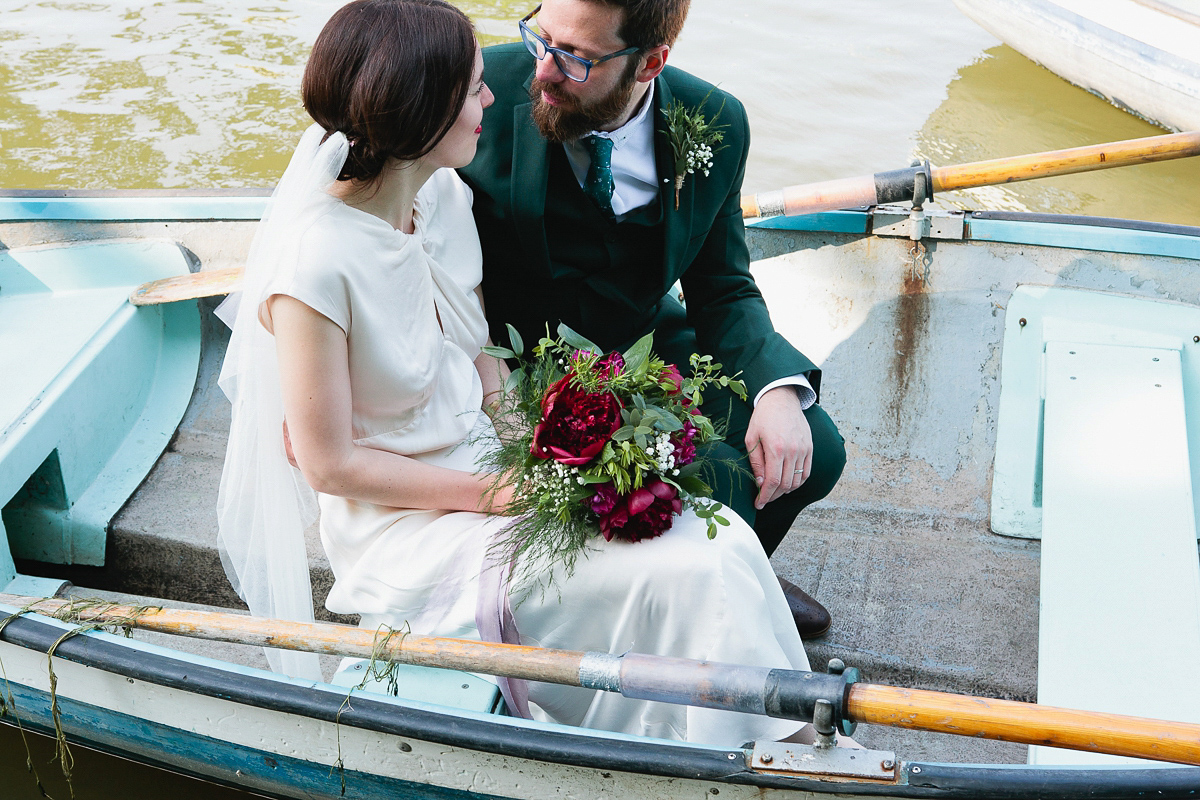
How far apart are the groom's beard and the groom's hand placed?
688 millimetres

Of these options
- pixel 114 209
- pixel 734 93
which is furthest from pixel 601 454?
pixel 734 93

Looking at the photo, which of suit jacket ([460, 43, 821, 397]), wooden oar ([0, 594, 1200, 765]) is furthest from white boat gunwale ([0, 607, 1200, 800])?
suit jacket ([460, 43, 821, 397])

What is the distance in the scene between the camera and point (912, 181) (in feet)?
10.0

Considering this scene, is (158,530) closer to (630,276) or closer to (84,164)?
(630,276)

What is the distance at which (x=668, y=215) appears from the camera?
90.0 inches

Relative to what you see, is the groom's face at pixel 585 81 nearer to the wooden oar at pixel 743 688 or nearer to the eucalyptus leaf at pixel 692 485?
the eucalyptus leaf at pixel 692 485

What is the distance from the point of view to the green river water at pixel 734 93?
651 centimetres

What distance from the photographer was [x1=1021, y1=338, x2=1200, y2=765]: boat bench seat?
199 centimetres

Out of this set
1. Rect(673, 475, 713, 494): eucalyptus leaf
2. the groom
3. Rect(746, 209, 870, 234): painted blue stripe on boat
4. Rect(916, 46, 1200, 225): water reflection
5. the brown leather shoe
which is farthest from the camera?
Rect(916, 46, 1200, 225): water reflection

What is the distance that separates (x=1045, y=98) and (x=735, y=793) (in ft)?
22.8

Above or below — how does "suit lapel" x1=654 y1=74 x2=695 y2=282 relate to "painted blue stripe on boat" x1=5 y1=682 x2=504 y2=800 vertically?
above

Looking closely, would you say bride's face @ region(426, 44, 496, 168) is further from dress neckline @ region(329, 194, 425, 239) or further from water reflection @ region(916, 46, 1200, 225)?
water reflection @ region(916, 46, 1200, 225)

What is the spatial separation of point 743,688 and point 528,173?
112 cm

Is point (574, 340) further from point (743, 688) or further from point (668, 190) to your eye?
point (743, 688)
